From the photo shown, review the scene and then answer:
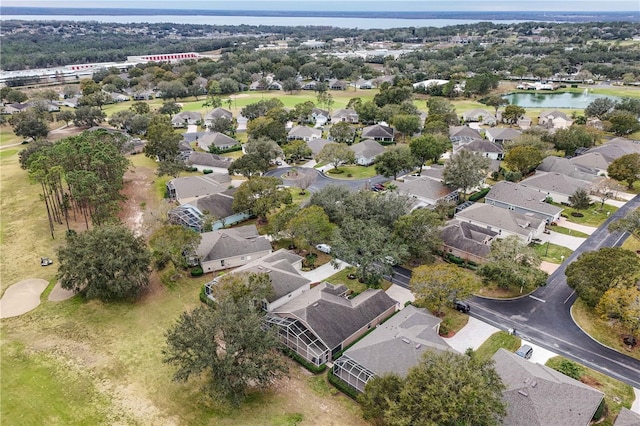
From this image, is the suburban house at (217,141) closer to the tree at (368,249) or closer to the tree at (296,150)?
the tree at (296,150)

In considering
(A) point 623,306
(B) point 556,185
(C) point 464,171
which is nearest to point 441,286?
(A) point 623,306

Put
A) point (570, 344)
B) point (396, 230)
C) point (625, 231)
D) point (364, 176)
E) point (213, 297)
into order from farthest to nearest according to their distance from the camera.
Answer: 1. point (364, 176)
2. point (625, 231)
3. point (396, 230)
4. point (213, 297)
5. point (570, 344)

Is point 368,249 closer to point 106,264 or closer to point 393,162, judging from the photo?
point 106,264

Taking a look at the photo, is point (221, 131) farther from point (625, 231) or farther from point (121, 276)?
point (625, 231)

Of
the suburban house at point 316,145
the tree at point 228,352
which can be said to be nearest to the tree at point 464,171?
the suburban house at point 316,145

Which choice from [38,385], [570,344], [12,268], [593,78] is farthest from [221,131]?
[593,78]
